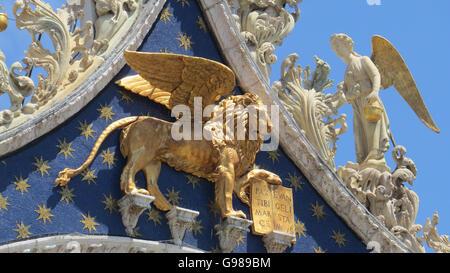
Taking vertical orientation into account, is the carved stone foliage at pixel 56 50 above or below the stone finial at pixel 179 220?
above

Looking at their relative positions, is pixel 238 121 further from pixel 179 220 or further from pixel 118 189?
pixel 118 189

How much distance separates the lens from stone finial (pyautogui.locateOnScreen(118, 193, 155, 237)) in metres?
10.9

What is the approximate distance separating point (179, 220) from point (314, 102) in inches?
110

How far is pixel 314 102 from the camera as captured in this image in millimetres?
13125

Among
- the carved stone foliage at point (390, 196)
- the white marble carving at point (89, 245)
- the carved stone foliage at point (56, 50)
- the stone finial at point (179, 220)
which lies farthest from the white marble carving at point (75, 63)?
the carved stone foliage at point (390, 196)

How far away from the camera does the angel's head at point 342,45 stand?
13969 millimetres

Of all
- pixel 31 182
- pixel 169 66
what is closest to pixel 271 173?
pixel 169 66

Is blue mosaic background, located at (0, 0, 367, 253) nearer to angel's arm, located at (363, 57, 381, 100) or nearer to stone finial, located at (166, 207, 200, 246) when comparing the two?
stone finial, located at (166, 207, 200, 246)

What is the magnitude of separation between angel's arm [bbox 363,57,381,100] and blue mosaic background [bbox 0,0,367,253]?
5.34 ft

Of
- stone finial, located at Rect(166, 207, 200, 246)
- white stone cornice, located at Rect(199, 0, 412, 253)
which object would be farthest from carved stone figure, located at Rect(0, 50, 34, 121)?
white stone cornice, located at Rect(199, 0, 412, 253)

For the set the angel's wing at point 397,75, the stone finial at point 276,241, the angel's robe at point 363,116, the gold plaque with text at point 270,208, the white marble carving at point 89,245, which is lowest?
the white marble carving at point 89,245

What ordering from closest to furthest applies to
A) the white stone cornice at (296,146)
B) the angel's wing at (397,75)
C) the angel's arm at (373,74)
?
1. the white stone cornice at (296,146)
2. the angel's arm at (373,74)
3. the angel's wing at (397,75)

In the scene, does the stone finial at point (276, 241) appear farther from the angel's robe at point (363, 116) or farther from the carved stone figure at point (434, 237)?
the carved stone figure at point (434, 237)

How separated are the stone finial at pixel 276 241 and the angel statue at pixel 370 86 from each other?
6.24ft
